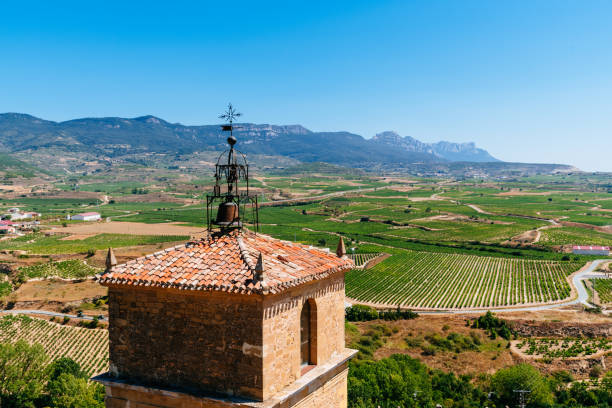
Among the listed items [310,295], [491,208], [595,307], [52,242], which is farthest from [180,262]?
[491,208]

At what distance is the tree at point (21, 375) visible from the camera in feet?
122

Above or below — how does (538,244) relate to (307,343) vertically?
below

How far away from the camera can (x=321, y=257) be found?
31.2 ft

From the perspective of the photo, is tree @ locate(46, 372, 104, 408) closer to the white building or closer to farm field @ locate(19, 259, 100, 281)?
farm field @ locate(19, 259, 100, 281)

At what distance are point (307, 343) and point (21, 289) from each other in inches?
3015

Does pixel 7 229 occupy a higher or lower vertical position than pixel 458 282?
higher

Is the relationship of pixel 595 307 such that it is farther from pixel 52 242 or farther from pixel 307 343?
pixel 52 242

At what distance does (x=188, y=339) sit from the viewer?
7742 mm

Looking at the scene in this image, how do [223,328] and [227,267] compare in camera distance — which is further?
[227,267]

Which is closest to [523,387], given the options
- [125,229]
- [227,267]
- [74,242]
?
[227,267]

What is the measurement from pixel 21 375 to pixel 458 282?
65541 millimetres

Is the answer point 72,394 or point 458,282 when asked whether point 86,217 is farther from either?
point 72,394

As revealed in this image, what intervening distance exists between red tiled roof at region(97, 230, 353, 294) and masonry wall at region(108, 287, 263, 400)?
226 millimetres

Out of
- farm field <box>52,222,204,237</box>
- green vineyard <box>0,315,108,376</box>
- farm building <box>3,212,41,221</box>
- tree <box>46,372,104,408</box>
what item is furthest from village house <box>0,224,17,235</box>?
tree <box>46,372,104,408</box>
